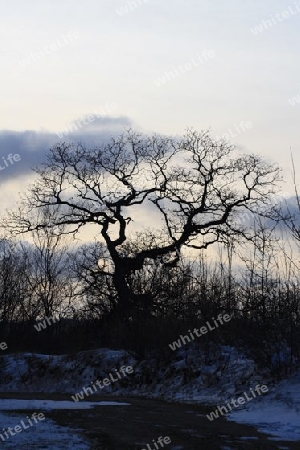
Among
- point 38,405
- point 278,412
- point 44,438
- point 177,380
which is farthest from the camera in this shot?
point 177,380

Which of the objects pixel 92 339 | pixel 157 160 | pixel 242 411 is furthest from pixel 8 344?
pixel 242 411

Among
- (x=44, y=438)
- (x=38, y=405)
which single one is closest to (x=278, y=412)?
(x=38, y=405)

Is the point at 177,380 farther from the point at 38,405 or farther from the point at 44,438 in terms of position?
the point at 44,438

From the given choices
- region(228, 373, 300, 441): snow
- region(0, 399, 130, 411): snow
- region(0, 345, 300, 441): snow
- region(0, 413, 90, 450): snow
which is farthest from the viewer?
region(0, 399, 130, 411): snow

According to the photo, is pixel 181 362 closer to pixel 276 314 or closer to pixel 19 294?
pixel 276 314

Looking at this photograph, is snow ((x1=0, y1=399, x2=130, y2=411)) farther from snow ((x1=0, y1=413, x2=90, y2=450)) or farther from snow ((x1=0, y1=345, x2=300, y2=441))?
snow ((x1=0, y1=413, x2=90, y2=450))

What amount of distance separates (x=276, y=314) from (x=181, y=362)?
246 inches

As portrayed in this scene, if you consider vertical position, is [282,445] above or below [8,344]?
below

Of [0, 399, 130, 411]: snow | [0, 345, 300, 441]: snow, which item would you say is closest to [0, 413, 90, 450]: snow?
[0, 399, 130, 411]: snow

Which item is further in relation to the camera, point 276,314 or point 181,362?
point 181,362

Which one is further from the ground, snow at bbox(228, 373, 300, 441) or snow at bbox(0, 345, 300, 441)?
snow at bbox(0, 345, 300, 441)

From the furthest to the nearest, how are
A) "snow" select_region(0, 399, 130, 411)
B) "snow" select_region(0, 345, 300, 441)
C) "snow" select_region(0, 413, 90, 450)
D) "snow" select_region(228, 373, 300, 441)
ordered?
1. "snow" select_region(0, 399, 130, 411)
2. "snow" select_region(0, 345, 300, 441)
3. "snow" select_region(228, 373, 300, 441)
4. "snow" select_region(0, 413, 90, 450)

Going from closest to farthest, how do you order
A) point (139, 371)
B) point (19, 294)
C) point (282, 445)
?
1. point (282, 445)
2. point (139, 371)
3. point (19, 294)

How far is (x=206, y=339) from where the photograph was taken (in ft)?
78.3
